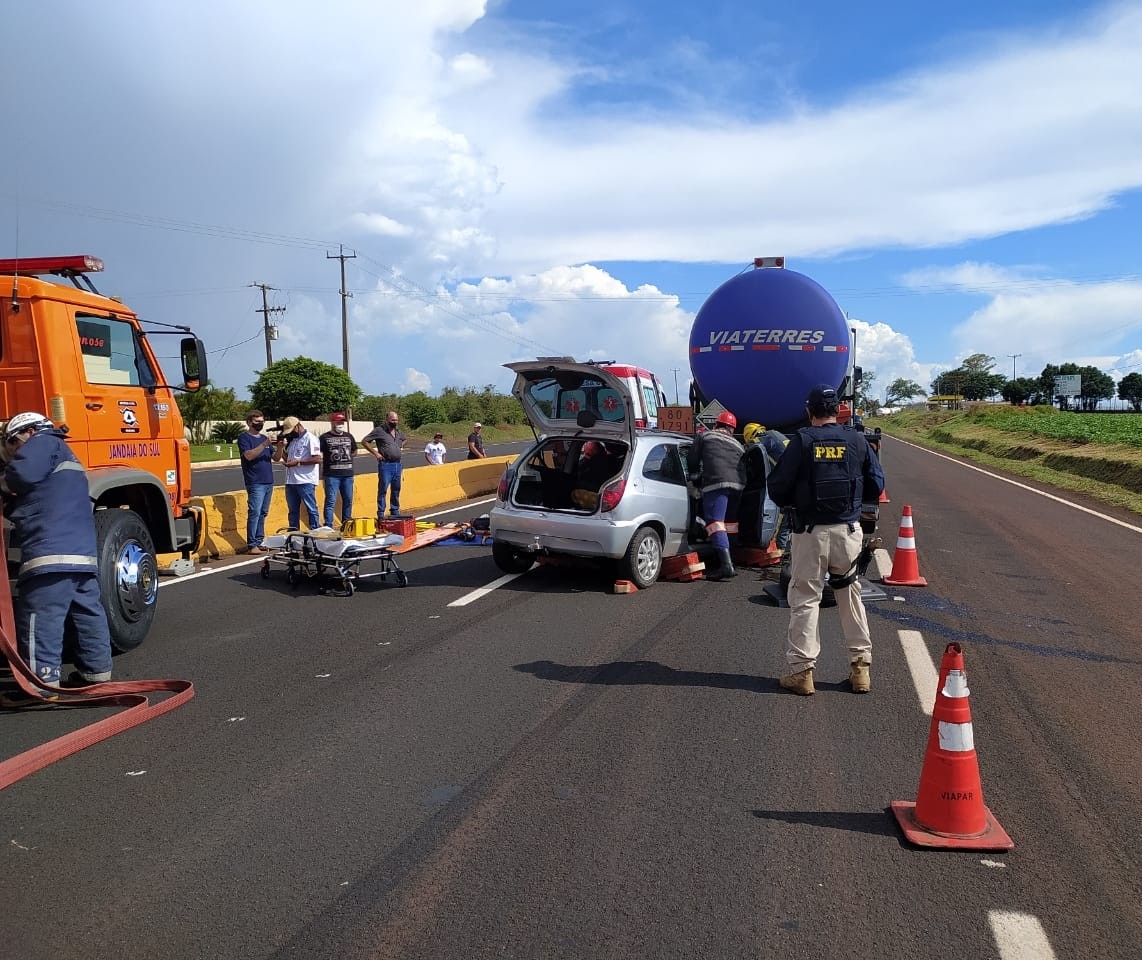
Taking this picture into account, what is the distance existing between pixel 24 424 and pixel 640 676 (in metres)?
4.07

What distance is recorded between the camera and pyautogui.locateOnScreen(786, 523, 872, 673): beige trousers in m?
5.42

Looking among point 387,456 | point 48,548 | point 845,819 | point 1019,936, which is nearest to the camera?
point 1019,936

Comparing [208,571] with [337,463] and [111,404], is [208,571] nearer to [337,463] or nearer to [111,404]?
[337,463]

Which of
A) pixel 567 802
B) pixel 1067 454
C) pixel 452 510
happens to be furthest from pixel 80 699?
pixel 1067 454

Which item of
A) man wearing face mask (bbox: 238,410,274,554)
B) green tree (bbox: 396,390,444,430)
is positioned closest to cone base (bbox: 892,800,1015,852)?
man wearing face mask (bbox: 238,410,274,554)

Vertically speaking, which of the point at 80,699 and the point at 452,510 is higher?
the point at 80,699

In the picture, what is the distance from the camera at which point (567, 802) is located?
3932mm

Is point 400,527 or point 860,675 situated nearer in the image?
point 860,675

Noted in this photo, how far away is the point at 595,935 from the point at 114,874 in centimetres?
184

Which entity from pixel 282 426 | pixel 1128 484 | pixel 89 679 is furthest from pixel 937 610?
pixel 1128 484

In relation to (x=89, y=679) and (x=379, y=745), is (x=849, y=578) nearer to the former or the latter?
(x=379, y=745)

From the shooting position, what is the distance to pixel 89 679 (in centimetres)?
546

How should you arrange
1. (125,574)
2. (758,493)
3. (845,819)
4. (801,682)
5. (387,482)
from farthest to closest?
(387,482) < (758,493) < (125,574) < (801,682) < (845,819)

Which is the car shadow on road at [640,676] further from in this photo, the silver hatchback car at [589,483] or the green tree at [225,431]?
the green tree at [225,431]
